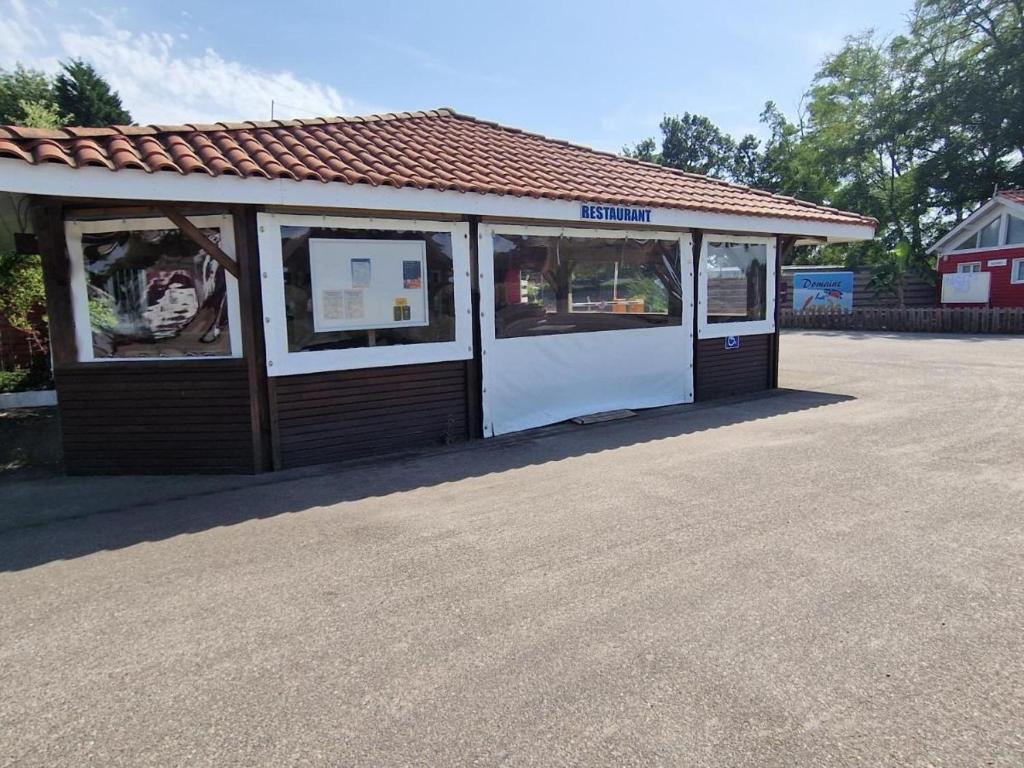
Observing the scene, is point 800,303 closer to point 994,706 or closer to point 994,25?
point 994,25

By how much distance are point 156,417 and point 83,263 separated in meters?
1.54

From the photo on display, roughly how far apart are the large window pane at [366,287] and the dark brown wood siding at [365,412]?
0.35 metres

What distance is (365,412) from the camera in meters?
6.68

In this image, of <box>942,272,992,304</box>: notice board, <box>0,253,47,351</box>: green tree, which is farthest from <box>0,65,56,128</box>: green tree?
<box>942,272,992,304</box>: notice board

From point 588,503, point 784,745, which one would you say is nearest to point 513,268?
point 588,503

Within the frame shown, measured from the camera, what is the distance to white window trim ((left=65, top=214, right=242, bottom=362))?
19.6 ft

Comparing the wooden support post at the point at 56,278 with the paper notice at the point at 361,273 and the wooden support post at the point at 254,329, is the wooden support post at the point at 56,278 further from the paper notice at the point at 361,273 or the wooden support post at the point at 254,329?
the paper notice at the point at 361,273

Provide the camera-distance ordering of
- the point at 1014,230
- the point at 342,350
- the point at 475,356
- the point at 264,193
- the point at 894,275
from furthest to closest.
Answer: the point at 894,275
the point at 1014,230
the point at 475,356
the point at 342,350
the point at 264,193

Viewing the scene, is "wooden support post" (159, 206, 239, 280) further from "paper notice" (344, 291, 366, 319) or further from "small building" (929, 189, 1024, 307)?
"small building" (929, 189, 1024, 307)

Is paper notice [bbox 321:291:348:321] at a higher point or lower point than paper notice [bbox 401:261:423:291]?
lower

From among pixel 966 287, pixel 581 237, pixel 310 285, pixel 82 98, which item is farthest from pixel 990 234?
pixel 82 98

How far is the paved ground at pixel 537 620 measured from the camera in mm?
2330

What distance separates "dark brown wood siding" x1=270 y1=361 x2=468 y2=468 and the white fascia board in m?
1.64

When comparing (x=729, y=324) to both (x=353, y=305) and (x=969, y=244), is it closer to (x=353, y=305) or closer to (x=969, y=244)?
(x=353, y=305)
